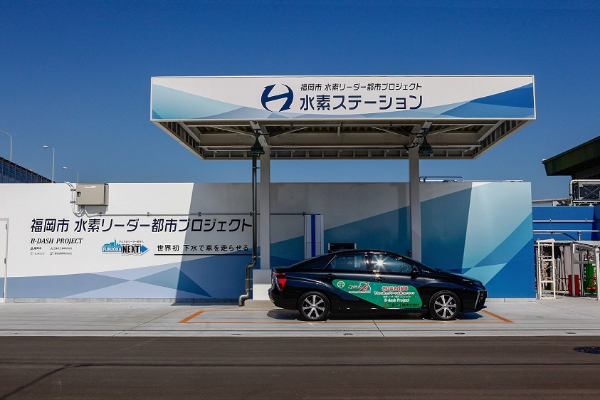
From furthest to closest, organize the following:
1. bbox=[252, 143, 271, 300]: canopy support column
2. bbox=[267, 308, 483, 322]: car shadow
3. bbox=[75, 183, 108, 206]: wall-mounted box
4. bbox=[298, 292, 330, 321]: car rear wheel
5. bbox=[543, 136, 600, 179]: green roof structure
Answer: bbox=[543, 136, 600, 179]: green roof structure, bbox=[75, 183, 108, 206]: wall-mounted box, bbox=[252, 143, 271, 300]: canopy support column, bbox=[267, 308, 483, 322]: car shadow, bbox=[298, 292, 330, 321]: car rear wheel

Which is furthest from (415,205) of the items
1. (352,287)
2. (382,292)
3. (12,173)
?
(12,173)

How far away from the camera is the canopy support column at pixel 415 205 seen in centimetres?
1539

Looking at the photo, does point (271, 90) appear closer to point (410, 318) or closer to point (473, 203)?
point (410, 318)

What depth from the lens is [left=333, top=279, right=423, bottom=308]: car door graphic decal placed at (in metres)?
12.0

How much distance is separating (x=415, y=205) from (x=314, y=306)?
492cm

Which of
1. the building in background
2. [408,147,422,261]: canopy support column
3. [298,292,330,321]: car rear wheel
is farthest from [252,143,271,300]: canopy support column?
the building in background

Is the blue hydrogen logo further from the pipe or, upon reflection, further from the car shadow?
the car shadow

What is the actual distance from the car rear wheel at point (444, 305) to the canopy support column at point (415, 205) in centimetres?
320

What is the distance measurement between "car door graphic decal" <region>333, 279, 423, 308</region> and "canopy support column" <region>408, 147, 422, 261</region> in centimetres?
330

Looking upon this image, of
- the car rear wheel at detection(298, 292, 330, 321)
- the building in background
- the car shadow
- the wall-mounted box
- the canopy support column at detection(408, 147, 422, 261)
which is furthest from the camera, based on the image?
the building in background

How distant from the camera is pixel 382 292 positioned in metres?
12.0

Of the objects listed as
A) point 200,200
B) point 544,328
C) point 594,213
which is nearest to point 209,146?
point 200,200

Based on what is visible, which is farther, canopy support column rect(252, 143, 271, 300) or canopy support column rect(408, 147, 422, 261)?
canopy support column rect(408, 147, 422, 261)
